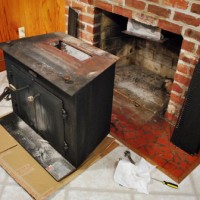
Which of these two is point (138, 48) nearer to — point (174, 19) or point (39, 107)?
point (174, 19)

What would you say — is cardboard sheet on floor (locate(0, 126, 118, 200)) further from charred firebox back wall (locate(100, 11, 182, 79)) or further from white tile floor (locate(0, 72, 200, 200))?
charred firebox back wall (locate(100, 11, 182, 79))

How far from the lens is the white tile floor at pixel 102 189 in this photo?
1.49m

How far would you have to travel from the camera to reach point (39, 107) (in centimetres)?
161

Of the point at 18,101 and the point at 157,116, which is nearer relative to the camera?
the point at 18,101

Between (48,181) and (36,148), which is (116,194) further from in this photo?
(36,148)

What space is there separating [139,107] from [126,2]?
2.61ft

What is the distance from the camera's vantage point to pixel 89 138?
1618 mm

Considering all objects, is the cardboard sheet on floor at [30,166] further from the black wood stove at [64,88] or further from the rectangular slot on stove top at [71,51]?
the rectangular slot on stove top at [71,51]

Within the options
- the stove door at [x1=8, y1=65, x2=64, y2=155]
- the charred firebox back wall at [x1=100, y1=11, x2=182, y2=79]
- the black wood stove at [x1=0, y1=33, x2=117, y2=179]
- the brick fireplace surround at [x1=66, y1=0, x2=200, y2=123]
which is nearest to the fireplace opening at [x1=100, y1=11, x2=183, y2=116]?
the charred firebox back wall at [x1=100, y1=11, x2=182, y2=79]

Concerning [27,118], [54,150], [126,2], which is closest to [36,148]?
[54,150]

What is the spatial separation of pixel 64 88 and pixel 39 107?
0.39 meters

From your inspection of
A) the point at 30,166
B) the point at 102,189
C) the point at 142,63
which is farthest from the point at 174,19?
the point at 30,166

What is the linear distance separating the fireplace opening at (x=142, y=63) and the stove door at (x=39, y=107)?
798mm

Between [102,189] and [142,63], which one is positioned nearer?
[102,189]
